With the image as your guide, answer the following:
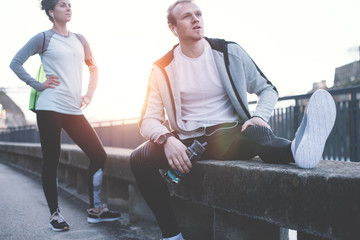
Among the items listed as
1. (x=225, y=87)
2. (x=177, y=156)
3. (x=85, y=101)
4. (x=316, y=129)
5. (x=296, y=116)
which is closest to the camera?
(x=316, y=129)

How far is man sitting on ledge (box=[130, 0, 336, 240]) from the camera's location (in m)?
2.25

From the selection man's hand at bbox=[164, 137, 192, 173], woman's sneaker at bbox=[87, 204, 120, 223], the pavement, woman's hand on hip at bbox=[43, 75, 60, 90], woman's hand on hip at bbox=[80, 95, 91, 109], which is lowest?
the pavement

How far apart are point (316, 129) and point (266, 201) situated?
1.47 feet

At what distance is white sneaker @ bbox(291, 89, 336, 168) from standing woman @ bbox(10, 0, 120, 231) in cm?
222

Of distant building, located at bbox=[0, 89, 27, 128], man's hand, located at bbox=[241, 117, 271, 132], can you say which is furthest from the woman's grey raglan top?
distant building, located at bbox=[0, 89, 27, 128]

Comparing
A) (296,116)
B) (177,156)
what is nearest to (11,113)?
(296,116)

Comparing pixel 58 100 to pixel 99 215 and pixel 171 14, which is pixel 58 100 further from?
pixel 171 14

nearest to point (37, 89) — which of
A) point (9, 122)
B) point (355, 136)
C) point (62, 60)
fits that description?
point (62, 60)

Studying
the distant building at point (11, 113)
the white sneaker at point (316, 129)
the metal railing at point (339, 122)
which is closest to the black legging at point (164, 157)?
Result: the white sneaker at point (316, 129)

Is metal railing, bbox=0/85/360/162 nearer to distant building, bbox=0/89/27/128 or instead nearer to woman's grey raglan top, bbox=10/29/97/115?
woman's grey raglan top, bbox=10/29/97/115

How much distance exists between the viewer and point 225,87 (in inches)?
95.7

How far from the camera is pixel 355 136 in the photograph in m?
4.73

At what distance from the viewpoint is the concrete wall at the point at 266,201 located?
1.41 meters

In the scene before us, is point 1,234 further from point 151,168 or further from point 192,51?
point 192,51
